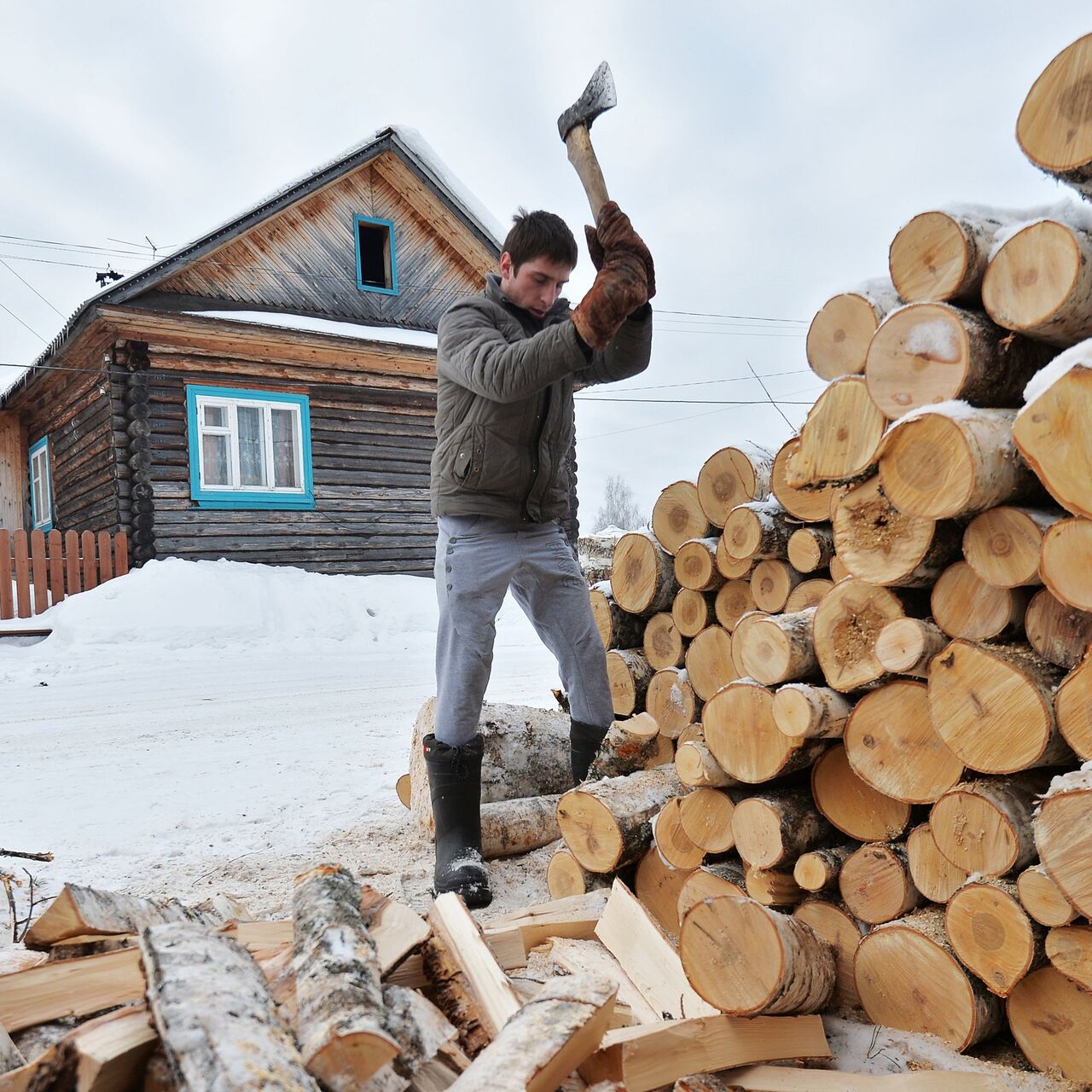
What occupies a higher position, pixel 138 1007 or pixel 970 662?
pixel 970 662

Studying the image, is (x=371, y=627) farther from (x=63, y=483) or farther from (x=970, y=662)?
(x=970, y=662)

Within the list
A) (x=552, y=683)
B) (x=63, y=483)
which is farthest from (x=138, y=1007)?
(x=63, y=483)

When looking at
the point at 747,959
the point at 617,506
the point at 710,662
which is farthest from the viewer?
the point at 617,506

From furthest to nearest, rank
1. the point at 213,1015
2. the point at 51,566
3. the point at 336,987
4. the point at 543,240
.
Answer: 1. the point at 51,566
2. the point at 543,240
3. the point at 336,987
4. the point at 213,1015

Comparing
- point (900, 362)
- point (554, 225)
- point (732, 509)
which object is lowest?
point (732, 509)

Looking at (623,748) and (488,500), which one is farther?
(623,748)

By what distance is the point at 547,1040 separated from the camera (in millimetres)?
1221

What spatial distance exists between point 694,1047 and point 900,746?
2.61 ft

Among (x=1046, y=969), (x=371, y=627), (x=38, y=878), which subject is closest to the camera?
(x=1046, y=969)

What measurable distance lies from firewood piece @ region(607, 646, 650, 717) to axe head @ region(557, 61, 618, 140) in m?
1.95

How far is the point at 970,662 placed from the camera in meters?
1.68

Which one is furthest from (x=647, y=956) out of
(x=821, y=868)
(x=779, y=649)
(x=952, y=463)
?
(x=952, y=463)

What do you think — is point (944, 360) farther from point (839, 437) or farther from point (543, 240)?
point (543, 240)

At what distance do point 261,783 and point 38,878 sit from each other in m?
1.17
